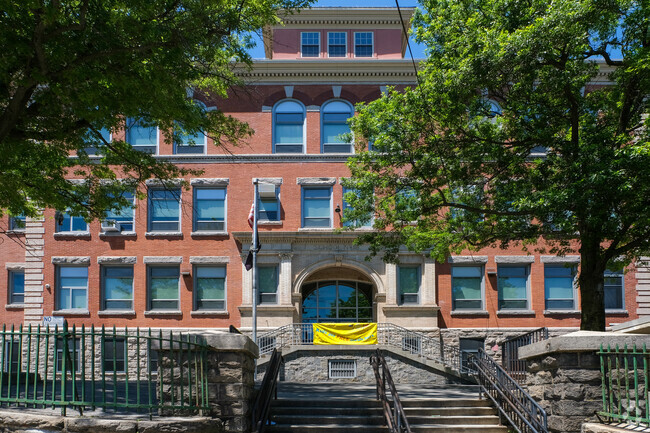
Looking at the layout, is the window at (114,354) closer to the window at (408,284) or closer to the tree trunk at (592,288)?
the tree trunk at (592,288)

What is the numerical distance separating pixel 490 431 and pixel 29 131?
10088mm

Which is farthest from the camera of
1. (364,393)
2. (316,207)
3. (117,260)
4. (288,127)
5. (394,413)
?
(288,127)

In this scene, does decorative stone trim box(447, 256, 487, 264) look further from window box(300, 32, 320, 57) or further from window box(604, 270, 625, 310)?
window box(300, 32, 320, 57)

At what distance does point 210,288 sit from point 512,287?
43.1 ft

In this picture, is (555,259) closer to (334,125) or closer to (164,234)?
(334,125)

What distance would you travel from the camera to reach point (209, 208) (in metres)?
28.6

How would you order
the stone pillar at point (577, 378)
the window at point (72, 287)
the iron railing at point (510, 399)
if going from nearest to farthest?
1. the stone pillar at point (577, 378)
2. the iron railing at point (510, 399)
3. the window at point (72, 287)

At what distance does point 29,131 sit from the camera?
39.0ft

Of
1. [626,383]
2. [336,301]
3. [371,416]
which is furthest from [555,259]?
[626,383]

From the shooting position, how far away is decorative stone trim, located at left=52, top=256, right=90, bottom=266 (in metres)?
28.1

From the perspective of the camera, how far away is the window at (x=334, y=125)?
94.8 feet

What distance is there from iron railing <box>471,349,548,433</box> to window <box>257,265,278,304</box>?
14.4 meters

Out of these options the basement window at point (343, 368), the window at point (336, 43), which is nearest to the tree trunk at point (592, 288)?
the basement window at point (343, 368)

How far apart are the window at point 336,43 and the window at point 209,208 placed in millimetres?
8235
